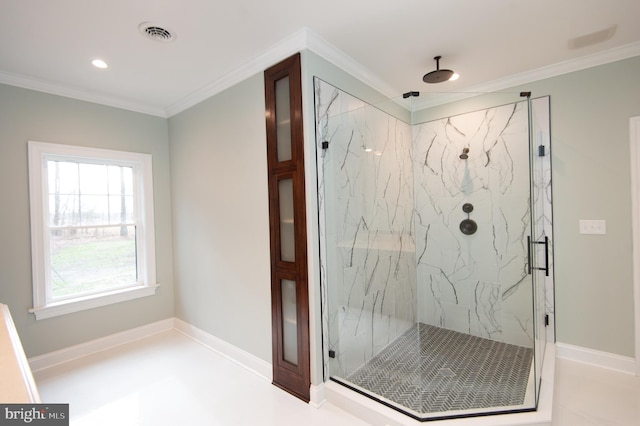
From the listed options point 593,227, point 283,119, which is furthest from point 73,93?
point 593,227

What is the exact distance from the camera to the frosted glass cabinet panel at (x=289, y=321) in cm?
232

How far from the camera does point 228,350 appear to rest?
9.33 feet

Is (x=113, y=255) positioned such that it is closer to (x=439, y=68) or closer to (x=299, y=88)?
(x=299, y=88)

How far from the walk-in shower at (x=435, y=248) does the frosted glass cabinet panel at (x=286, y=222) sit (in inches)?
9.5

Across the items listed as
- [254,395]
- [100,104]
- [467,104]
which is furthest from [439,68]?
[100,104]

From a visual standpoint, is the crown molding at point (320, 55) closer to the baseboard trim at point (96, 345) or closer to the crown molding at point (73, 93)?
the crown molding at point (73, 93)

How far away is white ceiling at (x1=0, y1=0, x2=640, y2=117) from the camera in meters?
1.83

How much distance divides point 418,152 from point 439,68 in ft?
2.54

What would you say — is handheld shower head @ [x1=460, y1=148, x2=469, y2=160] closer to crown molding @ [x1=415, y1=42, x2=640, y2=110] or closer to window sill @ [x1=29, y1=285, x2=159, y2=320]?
crown molding @ [x1=415, y1=42, x2=640, y2=110]

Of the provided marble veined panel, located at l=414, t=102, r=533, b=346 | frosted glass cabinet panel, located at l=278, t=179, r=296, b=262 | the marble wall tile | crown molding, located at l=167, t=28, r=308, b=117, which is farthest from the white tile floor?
crown molding, located at l=167, t=28, r=308, b=117

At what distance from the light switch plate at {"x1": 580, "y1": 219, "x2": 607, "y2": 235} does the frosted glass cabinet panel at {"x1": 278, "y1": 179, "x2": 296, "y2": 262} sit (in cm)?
247

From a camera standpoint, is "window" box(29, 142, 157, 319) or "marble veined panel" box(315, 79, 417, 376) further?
"window" box(29, 142, 157, 319)

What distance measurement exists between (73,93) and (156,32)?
1547mm

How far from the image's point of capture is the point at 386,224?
9.25 ft
